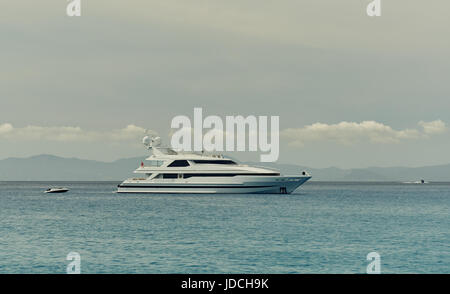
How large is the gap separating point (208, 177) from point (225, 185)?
284 centimetres

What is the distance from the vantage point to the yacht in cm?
8006

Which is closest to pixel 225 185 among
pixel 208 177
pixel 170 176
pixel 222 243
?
pixel 208 177

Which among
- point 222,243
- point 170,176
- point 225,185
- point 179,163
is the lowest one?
point 222,243

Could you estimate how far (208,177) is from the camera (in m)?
80.4

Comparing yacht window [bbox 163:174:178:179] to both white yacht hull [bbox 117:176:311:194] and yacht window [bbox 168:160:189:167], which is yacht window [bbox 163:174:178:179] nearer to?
white yacht hull [bbox 117:176:311:194]

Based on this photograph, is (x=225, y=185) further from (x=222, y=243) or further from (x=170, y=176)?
(x=222, y=243)

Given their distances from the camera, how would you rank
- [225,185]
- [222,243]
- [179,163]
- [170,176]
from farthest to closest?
[170,176]
[179,163]
[225,185]
[222,243]

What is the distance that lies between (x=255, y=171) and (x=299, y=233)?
41.8 m

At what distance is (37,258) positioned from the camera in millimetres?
28141

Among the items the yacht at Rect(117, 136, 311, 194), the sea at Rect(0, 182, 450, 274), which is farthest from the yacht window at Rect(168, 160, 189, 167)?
the sea at Rect(0, 182, 450, 274)

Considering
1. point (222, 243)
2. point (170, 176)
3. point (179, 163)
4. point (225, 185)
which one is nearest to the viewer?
point (222, 243)

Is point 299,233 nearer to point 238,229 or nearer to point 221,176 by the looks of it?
point 238,229

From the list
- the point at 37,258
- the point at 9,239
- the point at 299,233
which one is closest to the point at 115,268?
the point at 37,258
